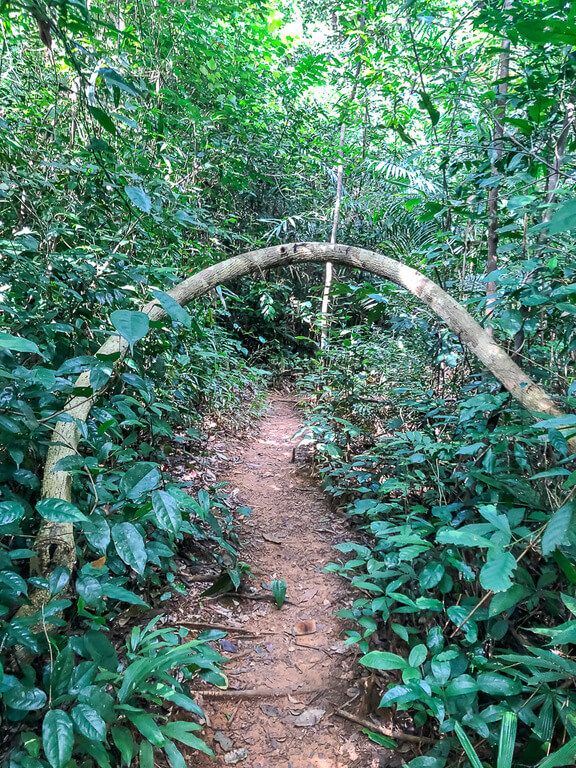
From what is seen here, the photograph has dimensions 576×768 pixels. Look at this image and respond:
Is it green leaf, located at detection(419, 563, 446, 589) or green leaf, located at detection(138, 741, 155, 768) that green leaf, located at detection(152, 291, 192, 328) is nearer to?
green leaf, located at detection(138, 741, 155, 768)

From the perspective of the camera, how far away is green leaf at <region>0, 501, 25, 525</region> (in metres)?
1.25

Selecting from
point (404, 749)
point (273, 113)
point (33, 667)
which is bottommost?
point (404, 749)

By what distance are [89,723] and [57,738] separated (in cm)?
8

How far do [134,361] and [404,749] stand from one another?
237 cm

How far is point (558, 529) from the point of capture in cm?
124

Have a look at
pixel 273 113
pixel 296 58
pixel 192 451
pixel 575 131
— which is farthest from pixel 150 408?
pixel 296 58

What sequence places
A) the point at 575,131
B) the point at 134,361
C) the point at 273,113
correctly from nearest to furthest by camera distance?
the point at 575,131, the point at 134,361, the point at 273,113

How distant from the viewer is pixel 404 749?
1.78 metres

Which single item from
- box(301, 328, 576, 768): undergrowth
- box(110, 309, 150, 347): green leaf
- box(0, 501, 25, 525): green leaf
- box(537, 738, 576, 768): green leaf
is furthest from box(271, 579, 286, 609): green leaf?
box(110, 309, 150, 347): green leaf

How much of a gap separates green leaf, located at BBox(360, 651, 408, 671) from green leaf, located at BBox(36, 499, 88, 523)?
129cm

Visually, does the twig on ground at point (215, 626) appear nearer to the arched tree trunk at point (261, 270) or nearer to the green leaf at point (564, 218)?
the arched tree trunk at point (261, 270)

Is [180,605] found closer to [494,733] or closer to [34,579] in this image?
[34,579]

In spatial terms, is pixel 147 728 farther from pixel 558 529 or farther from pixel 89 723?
pixel 558 529

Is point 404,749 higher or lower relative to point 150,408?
lower
